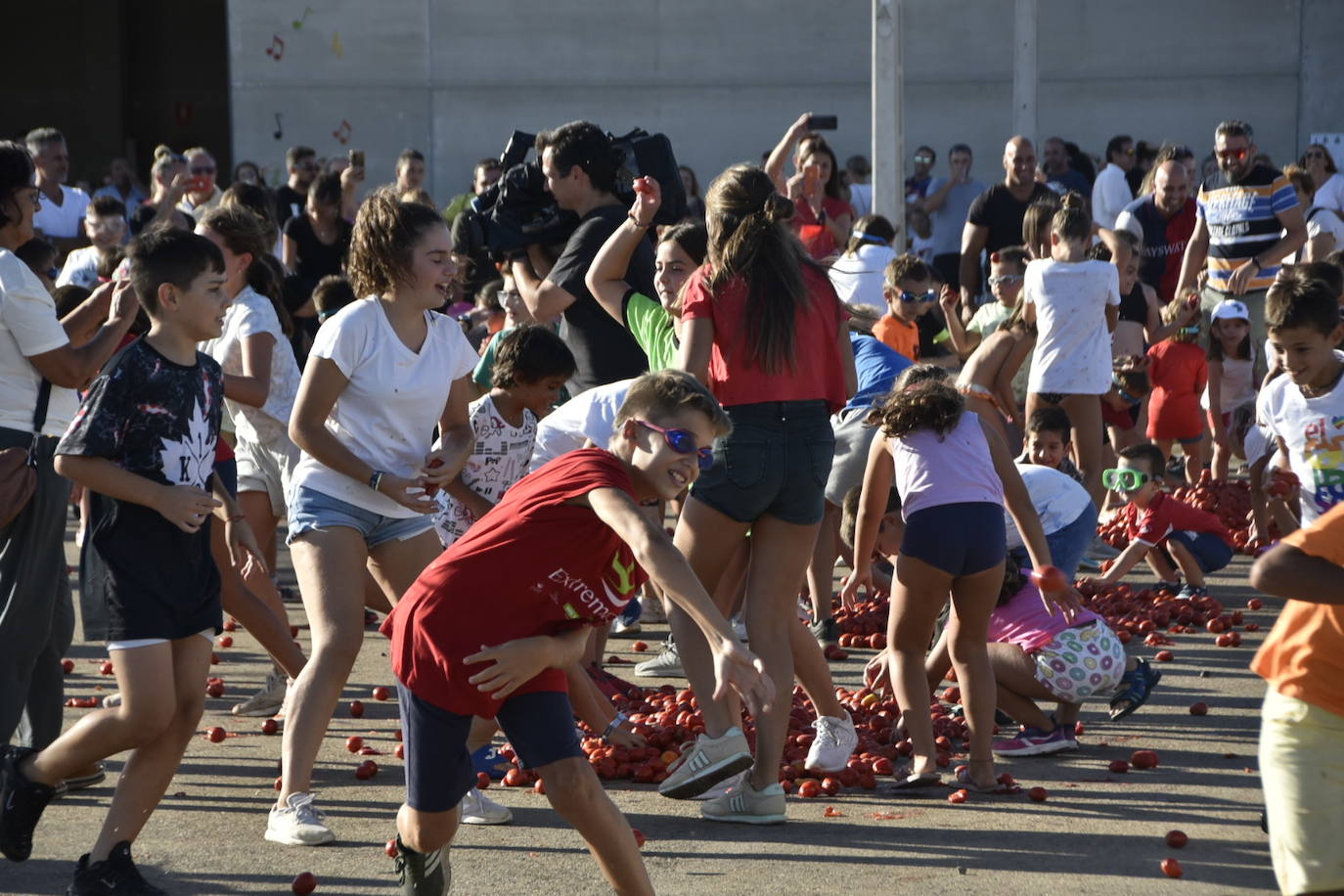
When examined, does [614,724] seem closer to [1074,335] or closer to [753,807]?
[753,807]

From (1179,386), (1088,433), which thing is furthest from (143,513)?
(1179,386)

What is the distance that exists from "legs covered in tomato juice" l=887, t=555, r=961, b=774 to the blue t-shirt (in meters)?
2.08

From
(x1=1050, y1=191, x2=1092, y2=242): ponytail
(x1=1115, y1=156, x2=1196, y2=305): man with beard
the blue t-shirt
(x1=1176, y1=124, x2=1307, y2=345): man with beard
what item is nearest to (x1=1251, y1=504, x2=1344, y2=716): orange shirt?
the blue t-shirt

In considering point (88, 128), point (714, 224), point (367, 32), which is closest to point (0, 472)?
point (714, 224)

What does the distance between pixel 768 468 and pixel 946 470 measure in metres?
0.69

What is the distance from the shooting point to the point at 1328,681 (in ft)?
11.1

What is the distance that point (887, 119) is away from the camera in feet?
49.8

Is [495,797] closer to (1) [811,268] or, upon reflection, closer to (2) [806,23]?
(1) [811,268]

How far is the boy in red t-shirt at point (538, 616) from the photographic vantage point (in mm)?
3801

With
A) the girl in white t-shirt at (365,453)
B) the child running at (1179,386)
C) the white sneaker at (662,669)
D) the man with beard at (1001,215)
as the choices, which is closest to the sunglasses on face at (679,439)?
the girl in white t-shirt at (365,453)

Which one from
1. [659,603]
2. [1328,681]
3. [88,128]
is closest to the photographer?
[1328,681]

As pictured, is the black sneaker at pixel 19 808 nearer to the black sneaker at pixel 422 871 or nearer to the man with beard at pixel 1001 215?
the black sneaker at pixel 422 871

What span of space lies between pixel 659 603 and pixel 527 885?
3610 mm

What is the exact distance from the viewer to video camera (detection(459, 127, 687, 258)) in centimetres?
693
